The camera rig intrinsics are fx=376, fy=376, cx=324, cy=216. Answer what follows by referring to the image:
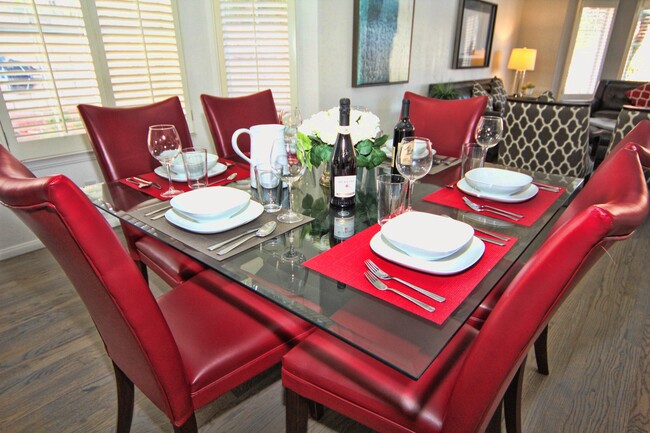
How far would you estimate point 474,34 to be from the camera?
526 centimetres

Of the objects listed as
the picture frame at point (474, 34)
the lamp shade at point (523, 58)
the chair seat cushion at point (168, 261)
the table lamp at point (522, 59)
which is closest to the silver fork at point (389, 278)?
the chair seat cushion at point (168, 261)

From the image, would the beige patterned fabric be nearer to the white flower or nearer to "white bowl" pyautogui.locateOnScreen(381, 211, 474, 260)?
the white flower

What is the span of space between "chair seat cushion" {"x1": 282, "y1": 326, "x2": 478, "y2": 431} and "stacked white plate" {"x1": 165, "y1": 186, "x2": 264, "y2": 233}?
1.34 ft

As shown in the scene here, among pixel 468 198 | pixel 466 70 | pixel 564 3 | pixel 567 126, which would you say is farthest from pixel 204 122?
pixel 564 3

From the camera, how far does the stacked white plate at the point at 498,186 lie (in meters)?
1.29

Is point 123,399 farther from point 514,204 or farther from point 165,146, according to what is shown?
point 514,204

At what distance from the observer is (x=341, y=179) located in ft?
4.01

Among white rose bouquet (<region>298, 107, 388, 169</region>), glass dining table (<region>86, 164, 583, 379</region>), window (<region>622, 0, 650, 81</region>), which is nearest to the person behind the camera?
glass dining table (<region>86, 164, 583, 379</region>)

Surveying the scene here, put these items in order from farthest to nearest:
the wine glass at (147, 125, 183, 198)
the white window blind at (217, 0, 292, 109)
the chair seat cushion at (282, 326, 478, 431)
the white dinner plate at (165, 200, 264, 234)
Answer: the white window blind at (217, 0, 292, 109) < the wine glass at (147, 125, 183, 198) < the white dinner plate at (165, 200, 264, 234) < the chair seat cushion at (282, 326, 478, 431)

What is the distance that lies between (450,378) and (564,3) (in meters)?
7.35

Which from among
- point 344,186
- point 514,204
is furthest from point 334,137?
point 514,204

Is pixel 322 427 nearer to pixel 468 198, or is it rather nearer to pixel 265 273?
pixel 265 273

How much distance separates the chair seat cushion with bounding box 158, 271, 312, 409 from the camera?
972 millimetres

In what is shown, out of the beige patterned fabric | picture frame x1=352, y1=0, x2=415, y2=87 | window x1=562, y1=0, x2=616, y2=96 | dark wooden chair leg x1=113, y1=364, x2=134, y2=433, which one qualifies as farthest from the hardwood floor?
window x1=562, y1=0, x2=616, y2=96
